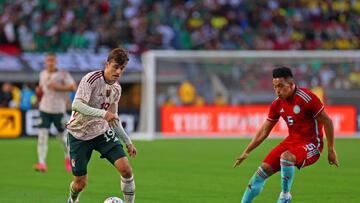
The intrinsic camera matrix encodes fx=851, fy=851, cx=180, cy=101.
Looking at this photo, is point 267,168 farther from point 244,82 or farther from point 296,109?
point 244,82

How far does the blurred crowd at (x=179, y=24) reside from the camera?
31.2 metres

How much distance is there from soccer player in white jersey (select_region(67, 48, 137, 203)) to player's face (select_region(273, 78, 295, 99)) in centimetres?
180

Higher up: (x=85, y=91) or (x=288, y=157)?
(x=85, y=91)

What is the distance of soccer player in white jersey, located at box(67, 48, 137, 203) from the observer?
10.0 m

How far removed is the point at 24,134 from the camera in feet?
90.5

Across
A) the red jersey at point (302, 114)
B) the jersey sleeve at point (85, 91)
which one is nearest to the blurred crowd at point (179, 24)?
the jersey sleeve at point (85, 91)

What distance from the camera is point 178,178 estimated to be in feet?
51.7

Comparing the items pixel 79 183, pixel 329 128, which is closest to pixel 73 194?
pixel 79 183

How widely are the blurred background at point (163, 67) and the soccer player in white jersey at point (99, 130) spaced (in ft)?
56.9

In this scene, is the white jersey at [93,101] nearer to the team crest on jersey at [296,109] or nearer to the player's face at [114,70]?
the player's face at [114,70]

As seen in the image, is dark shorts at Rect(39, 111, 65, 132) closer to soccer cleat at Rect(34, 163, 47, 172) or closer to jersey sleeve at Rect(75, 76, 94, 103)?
soccer cleat at Rect(34, 163, 47, 172)

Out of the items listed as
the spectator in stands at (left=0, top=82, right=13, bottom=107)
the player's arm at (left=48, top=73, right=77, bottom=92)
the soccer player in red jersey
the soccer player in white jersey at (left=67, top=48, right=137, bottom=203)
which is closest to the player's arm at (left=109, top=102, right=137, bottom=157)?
the soccer player in white jersey at (left=67, top=48, right=137, bottom=203)

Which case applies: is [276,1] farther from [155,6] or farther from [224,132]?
[224,132]

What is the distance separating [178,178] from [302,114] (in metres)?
5.90
